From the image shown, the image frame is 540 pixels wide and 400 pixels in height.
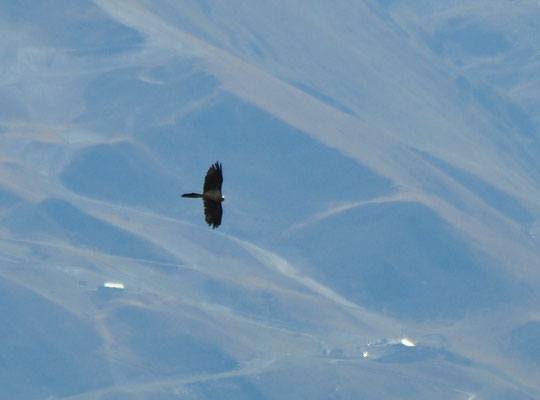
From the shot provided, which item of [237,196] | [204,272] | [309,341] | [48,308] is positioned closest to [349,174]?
[237,196]

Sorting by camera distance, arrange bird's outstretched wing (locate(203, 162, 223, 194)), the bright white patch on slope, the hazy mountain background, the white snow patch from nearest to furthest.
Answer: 1. bird's outstretched wing (locate(203, 162, 223, 194))
2. the hazy mountain background
3. the bright white patch on slope
4. the white snow patch

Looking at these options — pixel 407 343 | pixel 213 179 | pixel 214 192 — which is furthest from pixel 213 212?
pixel 407 343

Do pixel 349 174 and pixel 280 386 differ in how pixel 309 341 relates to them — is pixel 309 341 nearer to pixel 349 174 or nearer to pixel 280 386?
pixel 280 386

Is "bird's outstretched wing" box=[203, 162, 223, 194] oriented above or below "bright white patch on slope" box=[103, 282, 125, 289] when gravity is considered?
below

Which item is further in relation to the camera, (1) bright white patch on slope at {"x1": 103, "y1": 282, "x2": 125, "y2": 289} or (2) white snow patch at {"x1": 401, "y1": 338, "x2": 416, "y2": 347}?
(2) white snow patch at {"x1": 401, "y1": 338, "x2": 416, "y2": 347}

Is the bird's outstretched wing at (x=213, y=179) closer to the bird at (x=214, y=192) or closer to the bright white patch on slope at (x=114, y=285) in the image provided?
the bird at (x=214, y=192)

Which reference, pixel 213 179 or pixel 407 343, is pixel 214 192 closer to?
pixel 213 179

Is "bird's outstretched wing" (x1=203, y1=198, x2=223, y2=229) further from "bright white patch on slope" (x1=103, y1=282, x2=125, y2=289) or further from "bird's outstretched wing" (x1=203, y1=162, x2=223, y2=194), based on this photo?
"bright white patch on slope" (x1=103, y1=282, x2=125, y2=289)

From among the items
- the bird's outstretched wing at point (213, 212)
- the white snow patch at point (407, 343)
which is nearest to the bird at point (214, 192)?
the bird's outstretched wing at point (213, 212)

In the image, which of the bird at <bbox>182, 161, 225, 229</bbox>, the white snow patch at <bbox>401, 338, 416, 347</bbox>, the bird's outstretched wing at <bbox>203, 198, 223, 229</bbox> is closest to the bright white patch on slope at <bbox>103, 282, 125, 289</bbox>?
the white snow patch at <bbox>401, 338, 416, 347</bbox>
